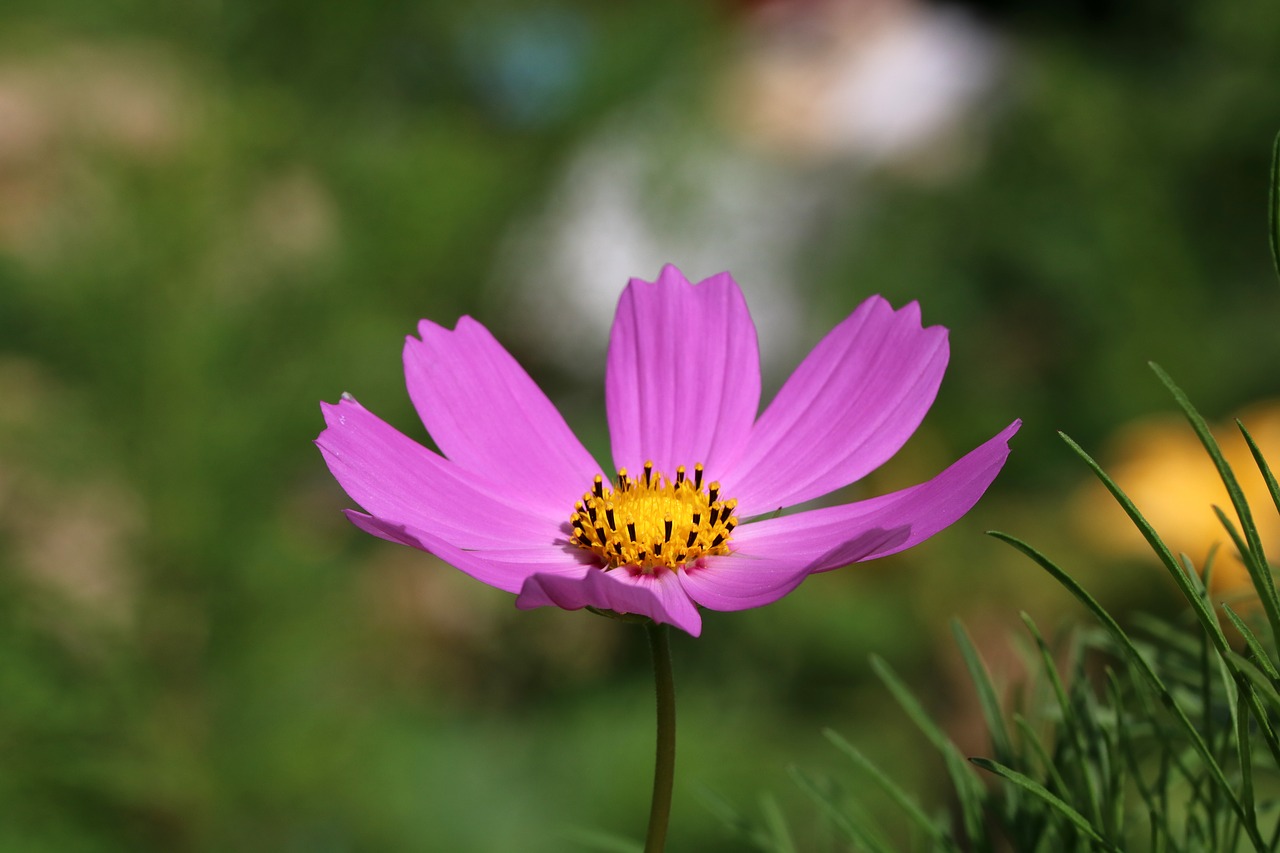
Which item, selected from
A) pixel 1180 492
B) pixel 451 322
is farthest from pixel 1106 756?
pixel 451 322

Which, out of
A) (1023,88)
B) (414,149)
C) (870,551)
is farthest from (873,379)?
(1023,88)

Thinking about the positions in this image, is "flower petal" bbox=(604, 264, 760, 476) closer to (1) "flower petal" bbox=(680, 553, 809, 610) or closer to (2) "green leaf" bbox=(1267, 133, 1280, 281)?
(1) "flower petal" bbox=(680, 553, 809, 610)

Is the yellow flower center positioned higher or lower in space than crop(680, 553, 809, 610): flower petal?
higher

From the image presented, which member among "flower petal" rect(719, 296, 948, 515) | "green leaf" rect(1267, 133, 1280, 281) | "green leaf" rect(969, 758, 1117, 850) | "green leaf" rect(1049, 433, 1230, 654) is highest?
"flower petal" rect(719, 296, 948, 515)

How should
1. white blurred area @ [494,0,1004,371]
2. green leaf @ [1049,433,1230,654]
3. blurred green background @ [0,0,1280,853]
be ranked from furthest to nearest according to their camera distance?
1. white blurred area @ [494,0,1004,371]
2. blurred green background @ [0,0,1280,853]
3. green leaf @ [1049,433,1230,654]

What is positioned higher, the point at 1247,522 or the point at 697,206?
the point at 697,206

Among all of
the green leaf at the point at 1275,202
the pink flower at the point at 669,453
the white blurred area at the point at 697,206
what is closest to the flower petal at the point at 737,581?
the pink flower at the point at 669,453

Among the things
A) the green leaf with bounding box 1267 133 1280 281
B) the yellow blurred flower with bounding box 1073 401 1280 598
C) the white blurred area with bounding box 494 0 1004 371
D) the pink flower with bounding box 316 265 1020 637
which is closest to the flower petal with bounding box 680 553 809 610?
the pink flower with bounding box 316 265 1020 637

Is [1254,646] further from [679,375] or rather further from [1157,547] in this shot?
[679,375]
